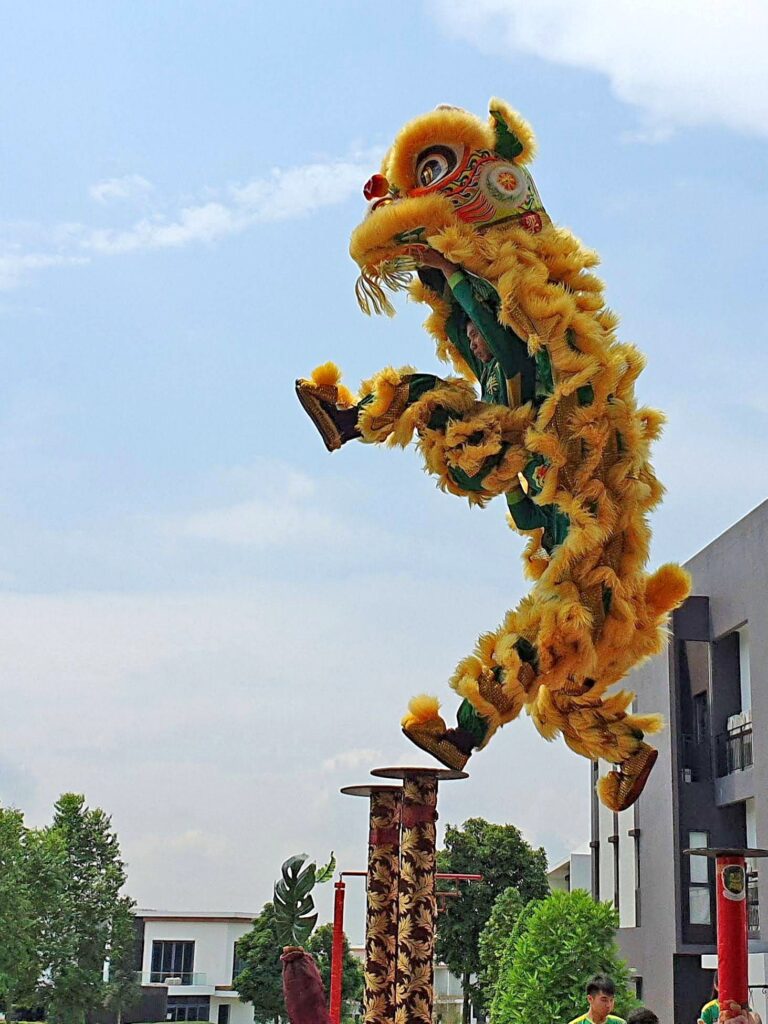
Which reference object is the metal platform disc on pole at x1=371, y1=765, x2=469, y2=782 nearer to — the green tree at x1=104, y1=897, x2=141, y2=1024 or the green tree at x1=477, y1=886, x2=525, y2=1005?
the green tree at x1=477, y1=886, x2=525, y2=1005

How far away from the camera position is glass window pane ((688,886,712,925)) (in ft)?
55.4

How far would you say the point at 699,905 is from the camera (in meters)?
17.0

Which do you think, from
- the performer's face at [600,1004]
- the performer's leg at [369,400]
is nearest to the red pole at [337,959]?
the performer's face at [600,1004]

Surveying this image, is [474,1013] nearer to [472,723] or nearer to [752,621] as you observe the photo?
[752,621]

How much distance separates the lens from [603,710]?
14.6 ft

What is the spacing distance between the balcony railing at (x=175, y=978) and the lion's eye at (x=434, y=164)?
33728 millimetres

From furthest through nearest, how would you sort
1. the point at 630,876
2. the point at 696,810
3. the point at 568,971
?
1. the point at 630,876
2. the point at 696,810
3. the point at 568,971

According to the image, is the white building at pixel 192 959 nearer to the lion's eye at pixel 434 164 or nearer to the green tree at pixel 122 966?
the green tree at pixel 122 966

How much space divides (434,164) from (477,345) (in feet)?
2.28

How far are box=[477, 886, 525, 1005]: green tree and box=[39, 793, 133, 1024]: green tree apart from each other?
828 cm

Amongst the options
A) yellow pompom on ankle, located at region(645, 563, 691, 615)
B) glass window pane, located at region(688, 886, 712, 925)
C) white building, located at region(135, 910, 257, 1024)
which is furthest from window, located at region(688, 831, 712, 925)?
white building, located at region(135, 910, 257, 1024)

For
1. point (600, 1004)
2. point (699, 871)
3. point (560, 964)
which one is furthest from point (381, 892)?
point (699, 871)

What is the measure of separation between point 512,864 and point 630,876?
8073mm

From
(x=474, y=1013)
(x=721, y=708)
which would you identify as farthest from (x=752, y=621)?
(x=474, y=1013)
